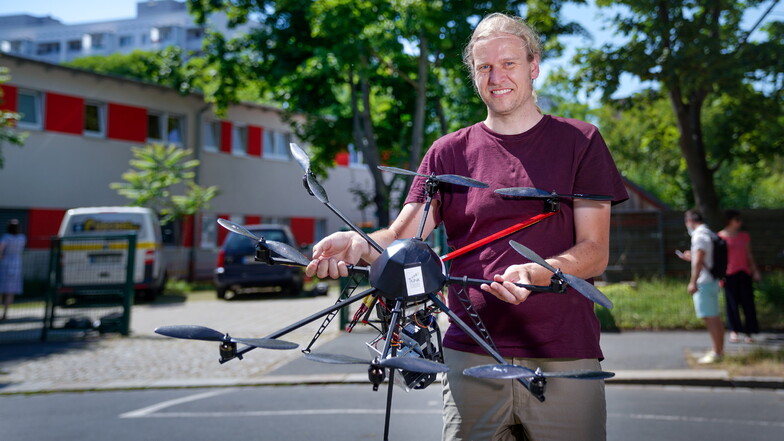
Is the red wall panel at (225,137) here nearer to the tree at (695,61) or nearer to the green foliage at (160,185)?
the green foliage at (160,185)

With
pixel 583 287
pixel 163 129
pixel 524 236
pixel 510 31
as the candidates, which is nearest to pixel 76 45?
pixel 163 129

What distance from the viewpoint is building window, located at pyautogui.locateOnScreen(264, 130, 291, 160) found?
3403cm

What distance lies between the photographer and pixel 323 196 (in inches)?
78.4

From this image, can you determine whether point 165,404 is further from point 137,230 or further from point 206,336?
point 137,230

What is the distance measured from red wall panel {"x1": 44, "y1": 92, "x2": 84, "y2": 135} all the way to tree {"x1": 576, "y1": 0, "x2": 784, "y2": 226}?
17346mm

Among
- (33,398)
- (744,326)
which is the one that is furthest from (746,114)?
(33,398)

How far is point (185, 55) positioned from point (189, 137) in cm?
393

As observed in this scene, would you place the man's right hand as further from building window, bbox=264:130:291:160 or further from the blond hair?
building window, bbox=264:130:291:160

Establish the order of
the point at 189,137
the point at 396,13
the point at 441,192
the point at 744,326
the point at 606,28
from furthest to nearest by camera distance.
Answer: the point at 189,137 < the point at 396,13 < the point at 606,28 < the point at 744,326 < the point at 441,192

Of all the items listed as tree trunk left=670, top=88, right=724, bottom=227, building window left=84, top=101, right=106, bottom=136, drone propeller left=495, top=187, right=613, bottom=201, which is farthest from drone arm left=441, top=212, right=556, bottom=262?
building window left=84, top=101, right=106, bottom=136

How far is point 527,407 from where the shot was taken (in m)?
2.30

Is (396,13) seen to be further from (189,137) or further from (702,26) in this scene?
(189,137)

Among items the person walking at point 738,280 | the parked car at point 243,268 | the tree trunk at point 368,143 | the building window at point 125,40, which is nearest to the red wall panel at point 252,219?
the tree trunk at point 368,143

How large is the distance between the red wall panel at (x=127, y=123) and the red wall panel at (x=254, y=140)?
17.8 ft
